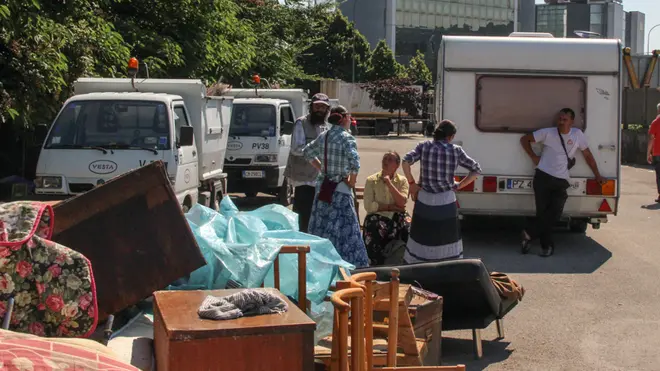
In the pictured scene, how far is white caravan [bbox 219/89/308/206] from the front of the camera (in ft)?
52.4

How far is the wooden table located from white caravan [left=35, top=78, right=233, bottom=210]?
676cm

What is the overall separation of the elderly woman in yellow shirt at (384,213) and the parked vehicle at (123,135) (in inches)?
99.3

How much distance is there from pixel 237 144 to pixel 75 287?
1191cm

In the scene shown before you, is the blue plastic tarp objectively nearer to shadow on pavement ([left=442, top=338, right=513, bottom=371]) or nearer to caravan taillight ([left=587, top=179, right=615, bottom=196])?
shadow on pavement ([left=442, top=338, right=513, bottom=371])

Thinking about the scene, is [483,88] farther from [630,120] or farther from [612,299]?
[630,120]

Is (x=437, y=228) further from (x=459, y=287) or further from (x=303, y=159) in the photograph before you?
(x=459, y=287)

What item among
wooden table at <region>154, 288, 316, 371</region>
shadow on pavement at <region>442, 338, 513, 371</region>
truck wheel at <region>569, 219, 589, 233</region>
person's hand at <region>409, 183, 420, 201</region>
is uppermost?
person's hand at <region>409, 183, 420, 201</region>

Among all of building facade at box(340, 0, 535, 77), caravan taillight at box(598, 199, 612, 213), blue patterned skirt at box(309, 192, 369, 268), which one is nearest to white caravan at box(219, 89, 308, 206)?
caravan taillight at box(598, 199, 612, 213)

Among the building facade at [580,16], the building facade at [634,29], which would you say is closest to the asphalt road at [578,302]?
the building facade at [580,16]

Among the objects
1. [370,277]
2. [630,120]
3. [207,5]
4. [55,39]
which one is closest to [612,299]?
[370,277]

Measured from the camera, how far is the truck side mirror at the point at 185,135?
10.9 metres

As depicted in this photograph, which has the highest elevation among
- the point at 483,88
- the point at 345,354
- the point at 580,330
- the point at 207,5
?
the point at 207,5

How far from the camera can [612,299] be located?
913 centimetres

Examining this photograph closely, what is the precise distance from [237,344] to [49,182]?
7347 millimetres
